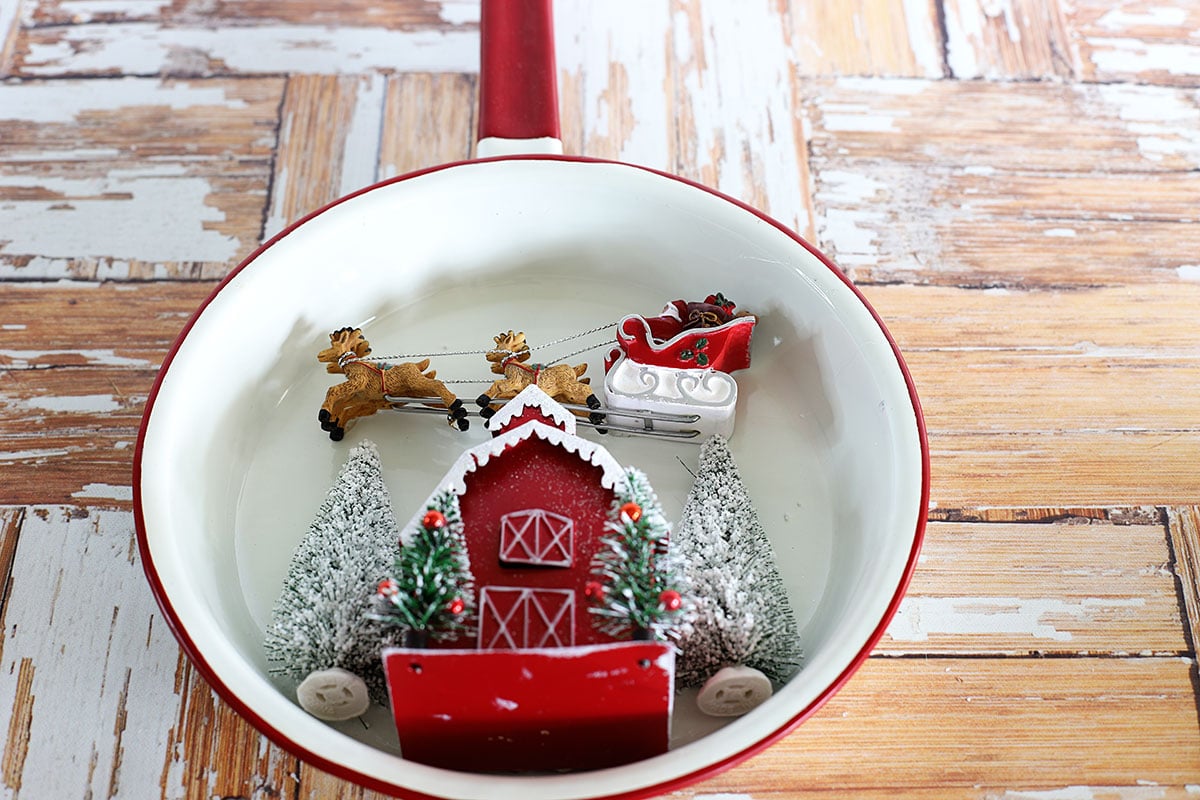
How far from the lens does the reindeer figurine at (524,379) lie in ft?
3.64

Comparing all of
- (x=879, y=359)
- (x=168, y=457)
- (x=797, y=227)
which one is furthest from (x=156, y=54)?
(x=879, y=359)

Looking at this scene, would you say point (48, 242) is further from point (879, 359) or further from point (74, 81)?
point (879, 359)

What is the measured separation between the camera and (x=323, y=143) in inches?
60.2

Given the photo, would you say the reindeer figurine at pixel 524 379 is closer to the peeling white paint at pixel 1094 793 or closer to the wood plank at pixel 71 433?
the wood plank at pixel 71 433

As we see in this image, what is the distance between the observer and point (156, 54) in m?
1.61

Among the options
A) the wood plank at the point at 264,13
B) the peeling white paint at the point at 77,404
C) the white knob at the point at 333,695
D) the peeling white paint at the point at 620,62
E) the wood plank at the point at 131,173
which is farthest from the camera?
the wood plank at the point at 264,13

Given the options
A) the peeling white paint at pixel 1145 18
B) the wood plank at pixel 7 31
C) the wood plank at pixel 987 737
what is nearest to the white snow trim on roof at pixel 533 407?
the wood plank at pixel 987 737

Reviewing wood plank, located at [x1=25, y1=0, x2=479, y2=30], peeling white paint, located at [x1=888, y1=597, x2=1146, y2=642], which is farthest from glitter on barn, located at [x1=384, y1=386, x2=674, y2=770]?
wood plank, located at [x1=25, y1=0, x2=479, y2=30]

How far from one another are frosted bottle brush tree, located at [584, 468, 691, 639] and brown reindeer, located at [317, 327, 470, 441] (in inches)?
10.5

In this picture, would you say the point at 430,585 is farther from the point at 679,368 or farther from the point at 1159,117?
the point at 1159,117

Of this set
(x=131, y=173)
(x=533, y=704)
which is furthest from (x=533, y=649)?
(x=131, y=173)

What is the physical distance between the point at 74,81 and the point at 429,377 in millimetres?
871

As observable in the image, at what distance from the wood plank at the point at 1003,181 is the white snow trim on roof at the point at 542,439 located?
62 cm

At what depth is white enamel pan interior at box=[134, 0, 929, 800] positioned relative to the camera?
0.98 m
